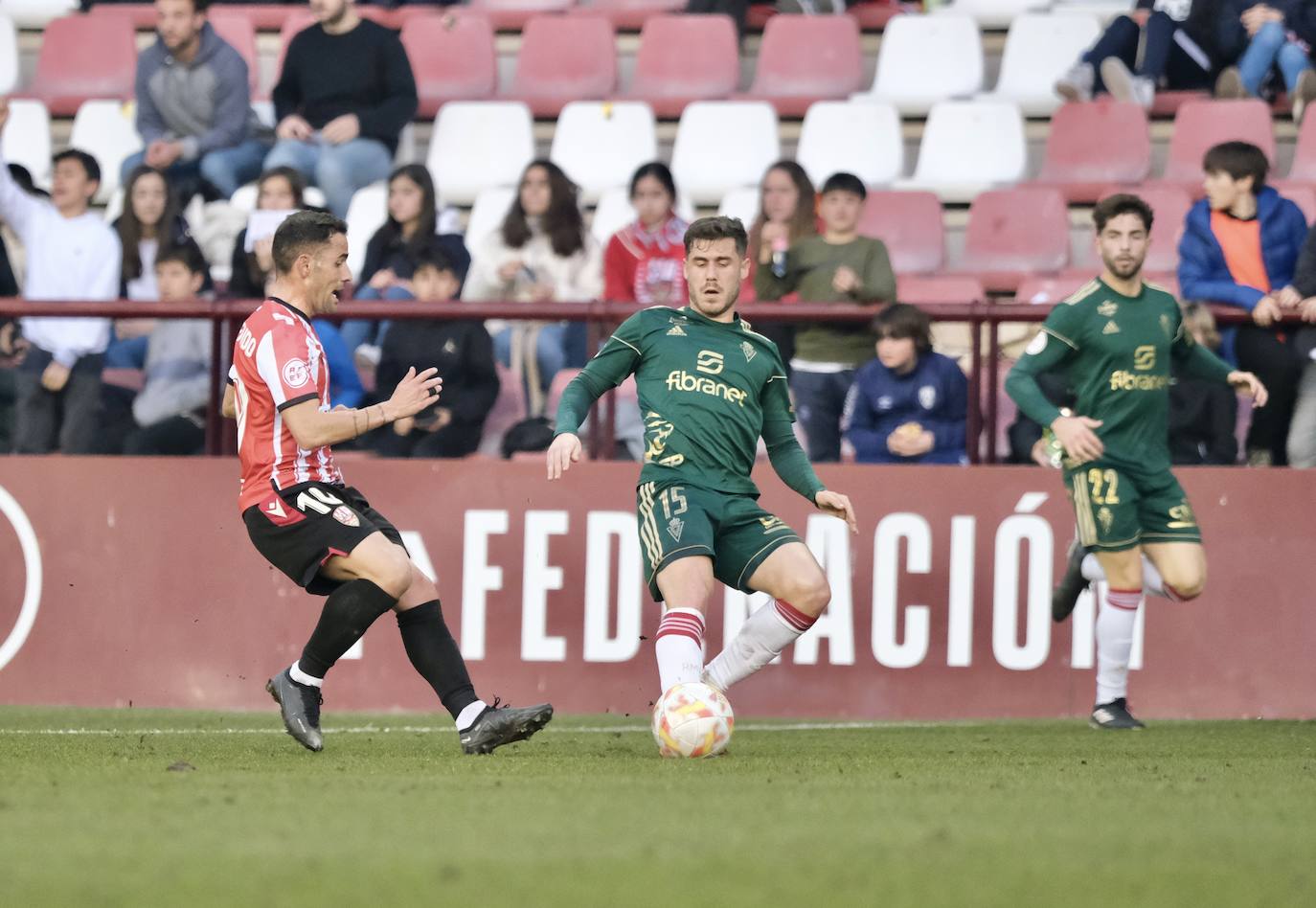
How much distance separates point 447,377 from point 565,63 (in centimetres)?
483

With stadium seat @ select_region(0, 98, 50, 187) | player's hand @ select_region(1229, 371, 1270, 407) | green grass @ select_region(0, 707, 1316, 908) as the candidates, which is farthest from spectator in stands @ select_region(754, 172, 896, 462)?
stadium seat @ select_region(0, 98, 50, 187)

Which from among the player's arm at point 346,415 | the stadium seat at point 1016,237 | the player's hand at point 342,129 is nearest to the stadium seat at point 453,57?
the player's hand at point 342,129

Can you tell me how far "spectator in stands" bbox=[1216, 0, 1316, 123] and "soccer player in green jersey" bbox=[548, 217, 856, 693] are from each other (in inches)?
243

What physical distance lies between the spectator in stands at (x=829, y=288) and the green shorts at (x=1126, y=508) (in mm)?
1298

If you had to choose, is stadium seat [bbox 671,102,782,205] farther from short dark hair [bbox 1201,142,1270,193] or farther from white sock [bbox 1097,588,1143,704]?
white sock [bbox 1097,588,1143,704]

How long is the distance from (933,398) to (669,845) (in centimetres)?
521

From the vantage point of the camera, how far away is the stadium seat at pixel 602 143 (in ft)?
41.2

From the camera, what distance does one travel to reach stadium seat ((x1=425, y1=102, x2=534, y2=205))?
12.8m

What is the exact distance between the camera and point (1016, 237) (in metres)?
11.6

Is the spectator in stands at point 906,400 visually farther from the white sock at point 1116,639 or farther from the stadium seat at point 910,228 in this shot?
the stadium seat at point 910,228

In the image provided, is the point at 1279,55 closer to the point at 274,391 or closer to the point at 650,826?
the point at 274,391

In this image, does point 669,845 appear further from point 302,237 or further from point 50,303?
point 50,303

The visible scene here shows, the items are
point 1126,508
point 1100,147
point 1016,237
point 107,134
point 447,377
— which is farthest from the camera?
point 107,134

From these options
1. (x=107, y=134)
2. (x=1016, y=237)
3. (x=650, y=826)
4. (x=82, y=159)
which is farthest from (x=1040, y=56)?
(x=650, y=826)
